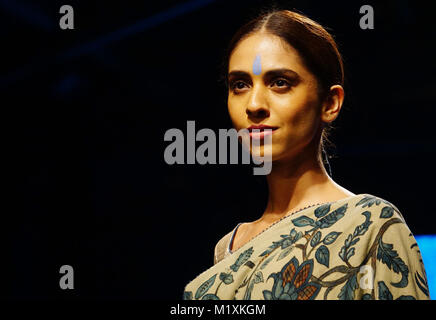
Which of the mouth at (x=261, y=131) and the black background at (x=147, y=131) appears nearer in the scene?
the mouth at (x=261, y=131)

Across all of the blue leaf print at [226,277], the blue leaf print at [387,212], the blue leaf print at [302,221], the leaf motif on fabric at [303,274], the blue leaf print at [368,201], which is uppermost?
the blue leaf print at [368,201]

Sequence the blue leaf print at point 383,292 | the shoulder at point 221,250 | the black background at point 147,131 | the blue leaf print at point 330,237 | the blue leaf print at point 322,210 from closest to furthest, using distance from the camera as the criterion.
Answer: the blue leaf print at point 383,292 < the blue leaf print at point 330,237 < the blue leaf print at point 322,210 < the shoulder at point 221,250 < the black background at point 147,131

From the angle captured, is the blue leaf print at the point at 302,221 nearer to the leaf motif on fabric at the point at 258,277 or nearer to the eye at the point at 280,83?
the leaf motif on fabric at the point at 258,277

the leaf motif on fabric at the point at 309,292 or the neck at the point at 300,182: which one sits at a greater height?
the neck at the point at 300,182

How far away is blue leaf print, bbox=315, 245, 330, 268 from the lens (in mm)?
1234

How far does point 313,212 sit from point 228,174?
308 centimetres

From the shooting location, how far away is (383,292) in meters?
1.16

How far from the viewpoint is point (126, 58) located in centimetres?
373

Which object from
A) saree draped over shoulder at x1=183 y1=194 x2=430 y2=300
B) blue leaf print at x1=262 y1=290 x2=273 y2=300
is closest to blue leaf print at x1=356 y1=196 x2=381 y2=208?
saree draped over shoulder at x1=183 y1=194 x2=430 y2=300

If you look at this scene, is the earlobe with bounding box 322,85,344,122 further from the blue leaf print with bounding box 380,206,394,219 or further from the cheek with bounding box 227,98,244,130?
the blue leaf print with bounding box 380,206,394,219

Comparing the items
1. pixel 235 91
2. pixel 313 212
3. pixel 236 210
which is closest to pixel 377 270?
pixel 313 212

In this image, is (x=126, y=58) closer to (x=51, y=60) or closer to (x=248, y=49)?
(x=51, y=60)

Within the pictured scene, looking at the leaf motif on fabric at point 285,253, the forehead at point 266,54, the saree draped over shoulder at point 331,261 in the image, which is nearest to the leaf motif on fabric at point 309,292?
the saree draped over shoulder at point 331,261

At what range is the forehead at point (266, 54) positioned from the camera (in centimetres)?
146
